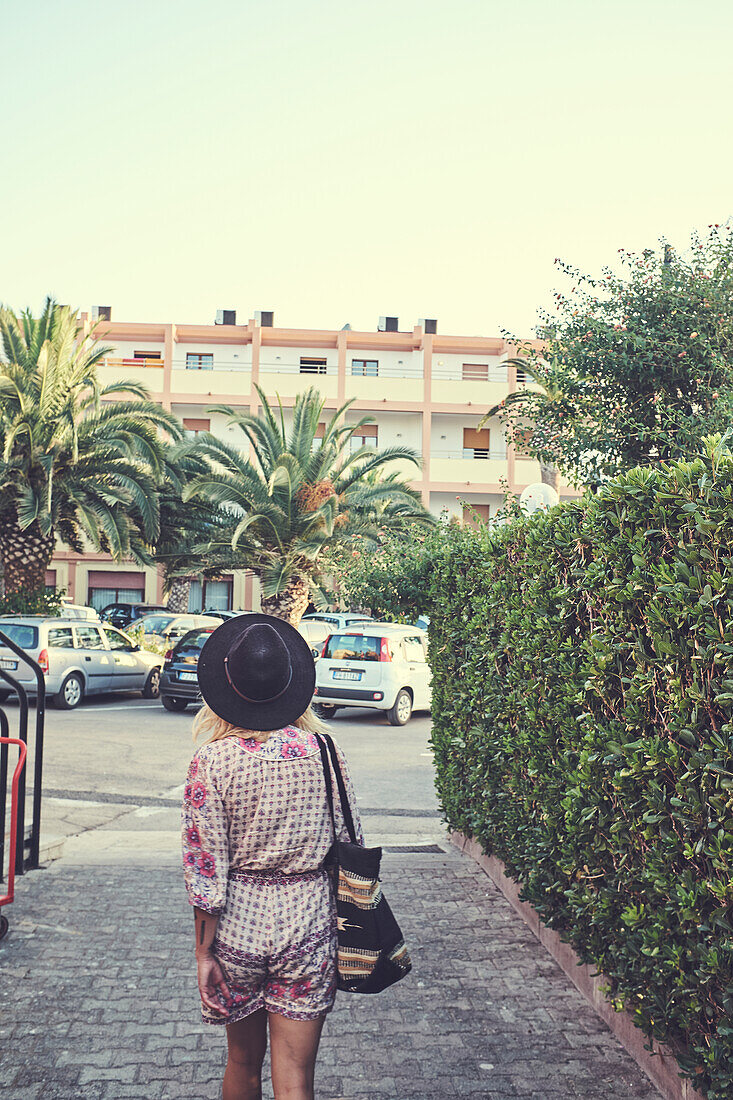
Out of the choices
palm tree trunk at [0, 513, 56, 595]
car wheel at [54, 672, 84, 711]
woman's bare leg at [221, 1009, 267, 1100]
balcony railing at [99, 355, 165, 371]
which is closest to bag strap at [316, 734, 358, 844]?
woman's bare leg at [221, 1009, 267, 1100]

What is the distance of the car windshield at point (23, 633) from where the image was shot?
16.5 meters

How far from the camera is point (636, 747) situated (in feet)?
11.1

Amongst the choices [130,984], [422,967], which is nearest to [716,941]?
[422,967]

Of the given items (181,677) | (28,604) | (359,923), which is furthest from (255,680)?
(28,604)

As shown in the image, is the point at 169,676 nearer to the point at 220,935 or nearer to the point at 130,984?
the point at 130,984

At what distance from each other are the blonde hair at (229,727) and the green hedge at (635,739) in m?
1.11

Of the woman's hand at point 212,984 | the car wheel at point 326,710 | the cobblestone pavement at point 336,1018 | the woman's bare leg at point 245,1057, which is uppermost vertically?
the woman's hand at point 212,984

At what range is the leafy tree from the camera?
11539 millimetres

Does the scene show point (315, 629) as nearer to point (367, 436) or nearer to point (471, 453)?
point (367, 436)

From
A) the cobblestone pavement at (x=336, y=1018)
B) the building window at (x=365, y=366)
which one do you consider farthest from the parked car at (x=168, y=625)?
the building window at (x=365, y=366)

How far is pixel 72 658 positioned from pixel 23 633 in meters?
1.02

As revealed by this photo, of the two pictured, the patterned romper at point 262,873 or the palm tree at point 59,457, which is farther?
→ the palm tree at point 59,457

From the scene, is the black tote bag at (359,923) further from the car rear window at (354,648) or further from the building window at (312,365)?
the building window at (312,365)

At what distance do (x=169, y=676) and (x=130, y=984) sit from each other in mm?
13153
